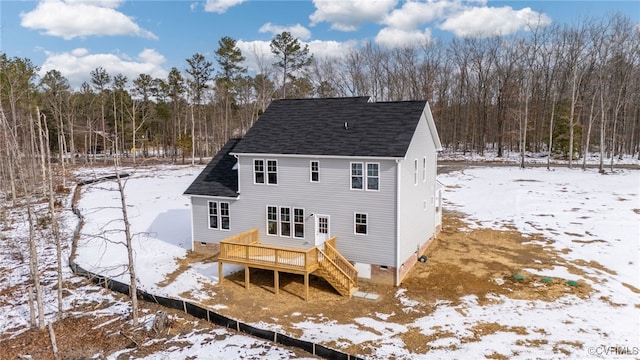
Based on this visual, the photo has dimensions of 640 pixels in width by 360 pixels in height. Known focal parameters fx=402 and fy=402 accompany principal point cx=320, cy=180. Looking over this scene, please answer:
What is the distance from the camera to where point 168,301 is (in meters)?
14.8

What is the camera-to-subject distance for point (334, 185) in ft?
56.5

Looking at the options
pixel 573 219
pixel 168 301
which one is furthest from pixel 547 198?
pixel 168 301

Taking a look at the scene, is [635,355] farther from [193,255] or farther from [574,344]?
[193,255]

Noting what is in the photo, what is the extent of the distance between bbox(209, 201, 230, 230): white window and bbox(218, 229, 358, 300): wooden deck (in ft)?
8.99

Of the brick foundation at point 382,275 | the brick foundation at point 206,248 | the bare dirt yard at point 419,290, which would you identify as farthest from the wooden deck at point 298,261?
the brick foundation at point 206,248

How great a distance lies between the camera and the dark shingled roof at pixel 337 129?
55.4 ft

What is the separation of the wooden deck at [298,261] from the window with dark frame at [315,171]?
273 cm

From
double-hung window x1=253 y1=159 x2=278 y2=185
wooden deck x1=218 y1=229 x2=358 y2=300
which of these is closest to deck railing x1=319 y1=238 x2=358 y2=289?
wooden deck x1=218 y1=229 x2=358 y2=300

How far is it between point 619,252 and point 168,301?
20336mm

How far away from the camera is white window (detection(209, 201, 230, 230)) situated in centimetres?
1975

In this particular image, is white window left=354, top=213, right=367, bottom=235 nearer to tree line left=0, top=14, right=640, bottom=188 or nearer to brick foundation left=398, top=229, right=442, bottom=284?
brick foundation left=398, top=229, right=442, bottom=284

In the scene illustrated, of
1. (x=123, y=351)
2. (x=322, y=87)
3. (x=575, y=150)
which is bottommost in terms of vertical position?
(x=123, y=351)

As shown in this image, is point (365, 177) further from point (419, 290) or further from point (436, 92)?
point (436, 92)

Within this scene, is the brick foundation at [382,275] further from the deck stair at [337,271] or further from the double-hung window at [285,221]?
the double-hung window at [285,221]
